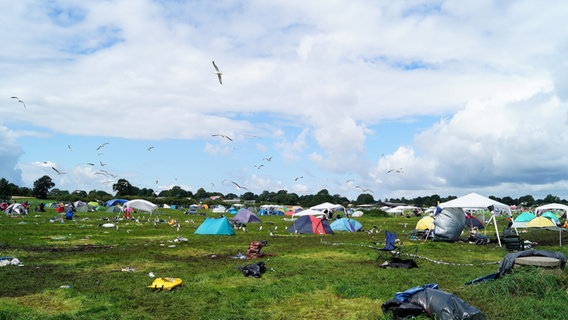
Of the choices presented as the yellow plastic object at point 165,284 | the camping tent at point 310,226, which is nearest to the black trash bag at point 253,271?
the yellow plastic object at point 165,284

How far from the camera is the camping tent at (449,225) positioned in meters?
28.1

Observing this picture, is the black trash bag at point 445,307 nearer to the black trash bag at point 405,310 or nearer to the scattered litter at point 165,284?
the black trash bag at point 405,310

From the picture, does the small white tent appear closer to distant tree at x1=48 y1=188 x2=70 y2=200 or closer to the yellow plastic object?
the yellow plastic object

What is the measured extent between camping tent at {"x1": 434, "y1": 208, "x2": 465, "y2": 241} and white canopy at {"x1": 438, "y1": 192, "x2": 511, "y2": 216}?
5.26 feet

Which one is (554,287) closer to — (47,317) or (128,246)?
(47,317)

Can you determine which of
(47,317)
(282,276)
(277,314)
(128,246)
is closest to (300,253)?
(282,276)

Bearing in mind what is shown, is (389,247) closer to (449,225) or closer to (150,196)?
(449,225)

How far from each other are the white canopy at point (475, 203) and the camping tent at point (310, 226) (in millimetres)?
10661

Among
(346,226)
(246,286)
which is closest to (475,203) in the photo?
(346,226)

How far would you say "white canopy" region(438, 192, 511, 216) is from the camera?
25.4 m

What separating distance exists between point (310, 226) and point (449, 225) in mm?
10978

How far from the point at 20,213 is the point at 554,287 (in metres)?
56.1

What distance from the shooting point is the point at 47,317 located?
919 cm

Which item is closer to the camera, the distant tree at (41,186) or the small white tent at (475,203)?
the small white tent at (475,203)
